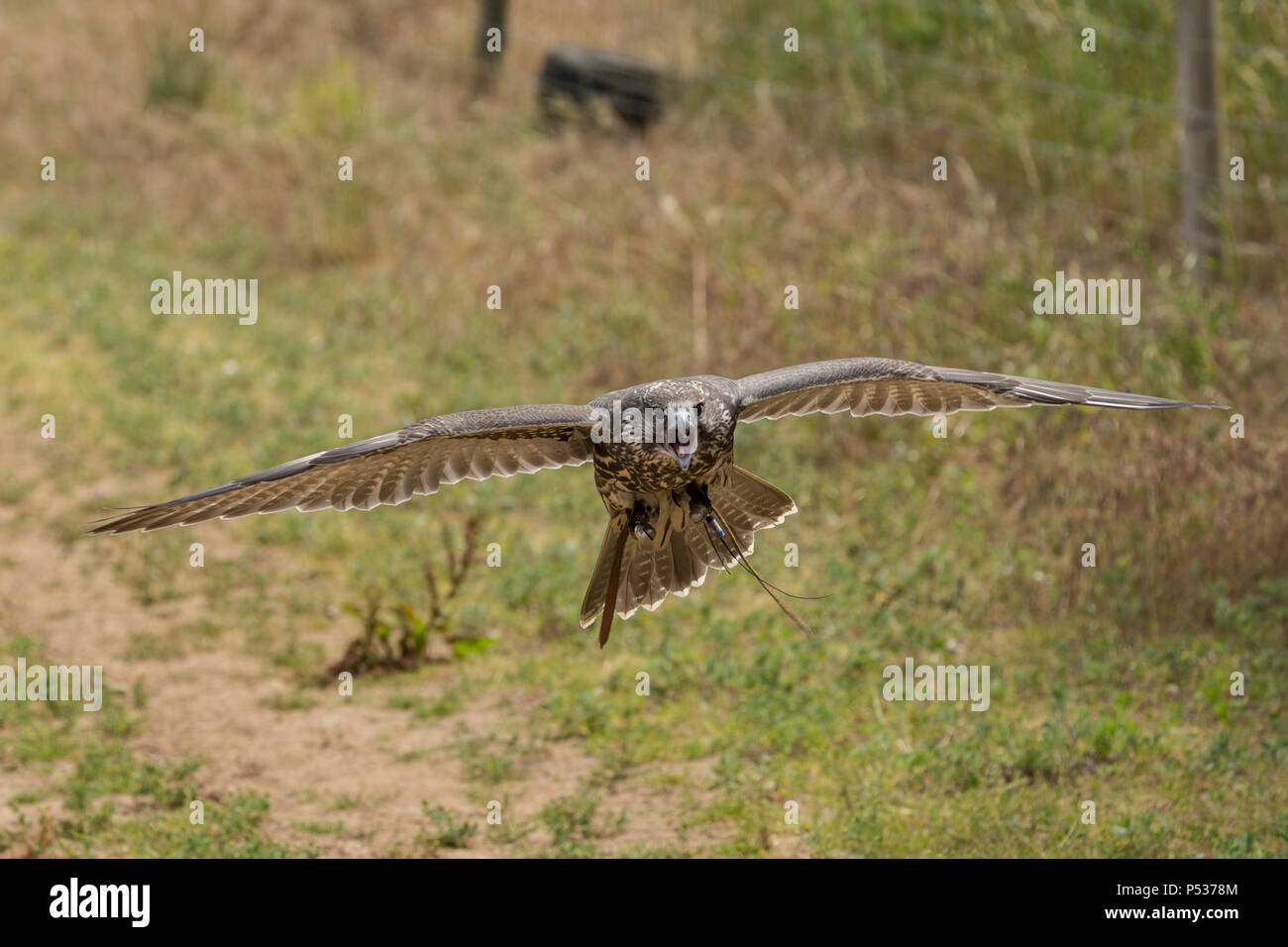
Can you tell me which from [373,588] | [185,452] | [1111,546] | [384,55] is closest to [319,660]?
[373,588]

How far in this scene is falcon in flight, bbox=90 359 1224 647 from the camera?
4.65m

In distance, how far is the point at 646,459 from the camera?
4.63 m

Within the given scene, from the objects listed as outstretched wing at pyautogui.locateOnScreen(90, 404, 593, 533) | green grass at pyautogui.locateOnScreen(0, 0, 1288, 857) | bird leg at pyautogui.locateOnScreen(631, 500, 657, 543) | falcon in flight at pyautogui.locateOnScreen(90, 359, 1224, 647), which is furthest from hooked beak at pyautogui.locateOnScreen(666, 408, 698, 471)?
green grass at pyautogui.locateOnScreen(0, 0, 1288, 857)

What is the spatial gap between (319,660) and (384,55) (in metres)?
8.67

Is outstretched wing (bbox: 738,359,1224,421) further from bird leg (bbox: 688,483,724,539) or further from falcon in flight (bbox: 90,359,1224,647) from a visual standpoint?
bird leg (bbox: 688,483,724,539)

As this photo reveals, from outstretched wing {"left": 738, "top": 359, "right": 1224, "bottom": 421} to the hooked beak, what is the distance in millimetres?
356

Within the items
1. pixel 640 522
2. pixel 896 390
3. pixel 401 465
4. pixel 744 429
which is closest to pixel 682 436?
pixel 640 522

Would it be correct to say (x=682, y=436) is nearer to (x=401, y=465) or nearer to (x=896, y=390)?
(x=401, y=465)

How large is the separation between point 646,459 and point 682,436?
16 cm

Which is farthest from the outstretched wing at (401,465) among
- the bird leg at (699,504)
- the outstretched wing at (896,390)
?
the outstretched wing at (896,390)

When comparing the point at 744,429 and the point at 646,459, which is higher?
the point at 744,429

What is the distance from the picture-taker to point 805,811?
222 inches

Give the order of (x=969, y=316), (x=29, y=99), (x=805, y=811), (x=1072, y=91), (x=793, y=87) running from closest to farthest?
(x=805, y=811) → (x=969, y=316) → (x=1072, y=91) → (x=793, y=87) → (x=29, y=99)

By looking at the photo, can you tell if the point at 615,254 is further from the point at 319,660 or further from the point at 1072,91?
the point at 319,660
